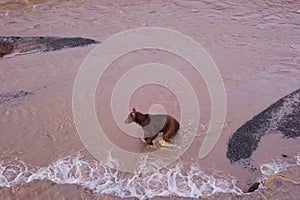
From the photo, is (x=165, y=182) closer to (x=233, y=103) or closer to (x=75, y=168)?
(x=75, y=168)

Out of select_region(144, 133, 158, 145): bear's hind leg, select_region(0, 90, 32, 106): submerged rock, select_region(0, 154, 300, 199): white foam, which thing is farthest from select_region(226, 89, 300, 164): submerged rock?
select_region(0, 90, 32, 106): submerged rock

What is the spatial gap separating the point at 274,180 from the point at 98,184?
2.19 m

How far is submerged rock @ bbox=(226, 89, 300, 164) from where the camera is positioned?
19.5 feet

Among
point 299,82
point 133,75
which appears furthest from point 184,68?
point 299,82

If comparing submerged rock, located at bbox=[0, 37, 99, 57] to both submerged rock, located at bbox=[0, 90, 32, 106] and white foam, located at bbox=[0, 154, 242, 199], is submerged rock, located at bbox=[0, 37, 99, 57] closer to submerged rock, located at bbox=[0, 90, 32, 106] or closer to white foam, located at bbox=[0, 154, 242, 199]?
submerged rock, located at bbox=[0, 90, 32, 106]

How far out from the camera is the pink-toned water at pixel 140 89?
5574 mm

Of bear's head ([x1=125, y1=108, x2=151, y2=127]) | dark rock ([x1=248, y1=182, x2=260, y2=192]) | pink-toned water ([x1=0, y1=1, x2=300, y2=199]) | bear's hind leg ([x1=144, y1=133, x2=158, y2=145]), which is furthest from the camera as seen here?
bear's hind leg ([x1=144, y1=133, x2=158, y2=145])

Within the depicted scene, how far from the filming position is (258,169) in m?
5.71

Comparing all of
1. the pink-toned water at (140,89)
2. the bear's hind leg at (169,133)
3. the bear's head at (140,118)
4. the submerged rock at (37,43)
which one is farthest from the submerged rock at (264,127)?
the submerged rock at (37,43)

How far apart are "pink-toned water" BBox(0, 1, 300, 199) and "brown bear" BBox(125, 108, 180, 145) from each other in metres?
0.31

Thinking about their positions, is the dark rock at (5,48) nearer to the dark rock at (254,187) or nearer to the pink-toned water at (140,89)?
the pink-toned water at (140,89)

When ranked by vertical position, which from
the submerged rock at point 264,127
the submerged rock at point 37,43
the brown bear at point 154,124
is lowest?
the submerged rock at point 264,127

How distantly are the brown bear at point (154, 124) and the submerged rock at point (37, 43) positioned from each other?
3.40 metres

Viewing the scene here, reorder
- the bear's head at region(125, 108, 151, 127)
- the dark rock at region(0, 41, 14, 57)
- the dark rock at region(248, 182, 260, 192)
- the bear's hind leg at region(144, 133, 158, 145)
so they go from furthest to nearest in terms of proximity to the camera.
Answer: the dark rock at region(0, 41, 14, 57)
the bear's hind leg at region(144, 133, 158, 145)
the bear's head at region(125, 108, 151, 127)
the dark rock at region(248, 182, 260, 192)
